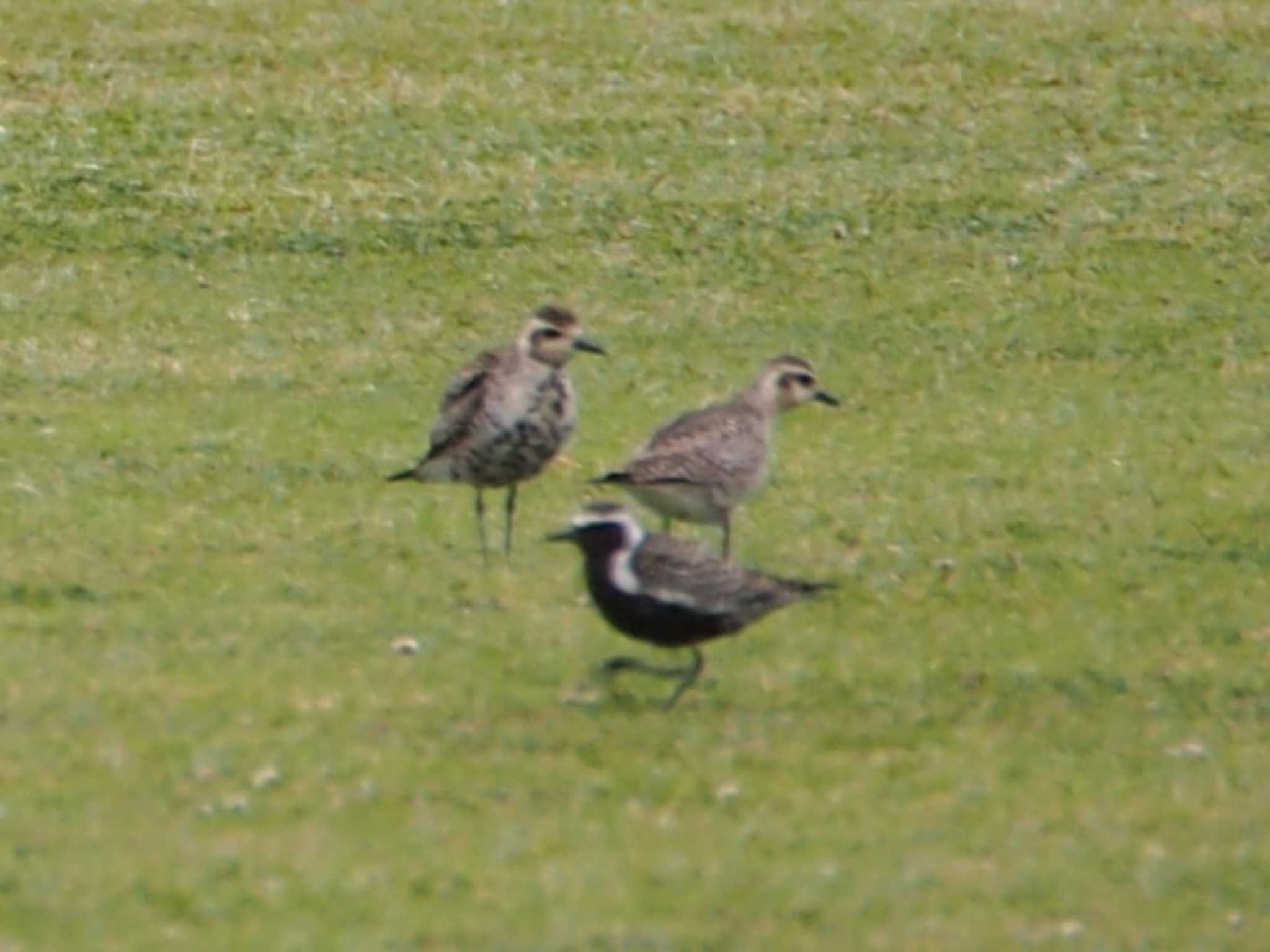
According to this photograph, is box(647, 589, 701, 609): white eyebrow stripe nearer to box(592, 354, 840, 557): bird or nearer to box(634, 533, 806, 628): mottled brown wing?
box(634, 533, 806, 628): mottled brown wing

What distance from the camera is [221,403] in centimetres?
1536

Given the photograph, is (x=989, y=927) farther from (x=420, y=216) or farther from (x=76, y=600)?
(x=420, y=216)

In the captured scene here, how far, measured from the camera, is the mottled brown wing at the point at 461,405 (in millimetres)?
12453

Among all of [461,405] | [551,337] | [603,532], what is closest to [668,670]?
[603,532]

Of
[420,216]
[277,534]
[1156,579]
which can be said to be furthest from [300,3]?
[1156,579]

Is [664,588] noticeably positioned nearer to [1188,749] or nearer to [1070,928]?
[1188,749]

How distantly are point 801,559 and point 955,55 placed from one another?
10981mm

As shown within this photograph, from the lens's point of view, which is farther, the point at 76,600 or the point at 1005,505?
the point at 1005,505

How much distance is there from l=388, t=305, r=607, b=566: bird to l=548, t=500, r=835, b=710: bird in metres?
2.19

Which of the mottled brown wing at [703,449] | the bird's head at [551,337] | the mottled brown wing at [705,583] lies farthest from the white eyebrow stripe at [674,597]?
the bird's head at [551,337]

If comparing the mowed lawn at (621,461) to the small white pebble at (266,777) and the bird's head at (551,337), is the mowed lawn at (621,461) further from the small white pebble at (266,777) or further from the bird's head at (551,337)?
the bird's head at (551,337)

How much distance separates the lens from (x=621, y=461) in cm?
1412

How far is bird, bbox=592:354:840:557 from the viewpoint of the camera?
11.9 m

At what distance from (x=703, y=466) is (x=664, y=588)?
7.06ft
